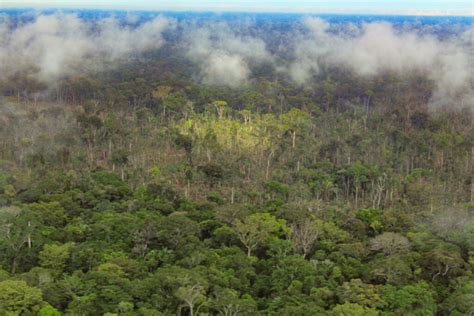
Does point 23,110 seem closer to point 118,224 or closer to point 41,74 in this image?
point 41,74

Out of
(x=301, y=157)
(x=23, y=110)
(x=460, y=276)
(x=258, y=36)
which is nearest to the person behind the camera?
(x=460, y=276)

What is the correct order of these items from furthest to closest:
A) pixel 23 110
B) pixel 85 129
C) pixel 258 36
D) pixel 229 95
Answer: pixel 258 36 < pixel 229 95 < pixel 23 110 < pixel 85 129

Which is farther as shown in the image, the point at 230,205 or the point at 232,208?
the point at 230,205

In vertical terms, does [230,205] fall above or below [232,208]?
below

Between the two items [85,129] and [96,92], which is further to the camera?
[96,92]

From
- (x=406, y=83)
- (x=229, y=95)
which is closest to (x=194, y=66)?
(x=229, y=95)

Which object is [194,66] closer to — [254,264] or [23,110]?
[23,110]
